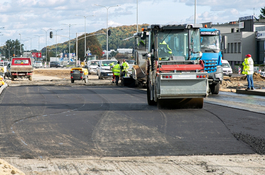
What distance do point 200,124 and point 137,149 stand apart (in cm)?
341

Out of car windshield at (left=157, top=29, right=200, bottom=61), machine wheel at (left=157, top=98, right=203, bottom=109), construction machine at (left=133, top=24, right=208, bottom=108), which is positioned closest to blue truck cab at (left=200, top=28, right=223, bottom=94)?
construction machine at (left=133, top=24, right=208, bottom=108)

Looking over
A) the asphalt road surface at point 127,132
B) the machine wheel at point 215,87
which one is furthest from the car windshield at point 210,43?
the asphalt road surface at point 127,132

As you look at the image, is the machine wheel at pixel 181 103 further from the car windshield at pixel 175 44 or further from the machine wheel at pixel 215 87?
the machine wheel at pixel 215 87

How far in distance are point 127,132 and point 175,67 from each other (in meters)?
4.14

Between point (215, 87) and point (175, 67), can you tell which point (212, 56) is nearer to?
point (215, 87)

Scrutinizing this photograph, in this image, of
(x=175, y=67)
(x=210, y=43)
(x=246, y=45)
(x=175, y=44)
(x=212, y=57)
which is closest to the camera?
(x=175, y=67)

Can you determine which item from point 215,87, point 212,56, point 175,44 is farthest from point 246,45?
point 175,44

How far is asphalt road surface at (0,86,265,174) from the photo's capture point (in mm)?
7926

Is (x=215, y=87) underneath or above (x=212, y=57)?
underneath

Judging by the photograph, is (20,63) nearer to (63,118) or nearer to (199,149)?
(63,118)

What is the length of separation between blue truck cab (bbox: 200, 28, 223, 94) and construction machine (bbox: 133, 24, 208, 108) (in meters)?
5.37

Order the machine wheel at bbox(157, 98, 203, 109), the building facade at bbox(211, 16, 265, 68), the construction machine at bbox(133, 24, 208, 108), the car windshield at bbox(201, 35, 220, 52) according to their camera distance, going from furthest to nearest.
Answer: the building facade at bbox(211, 16, 265, 68) → the car windshield at bbox(201, 35, 220, 52) → the machine wheel at bbox(157, 98, 203, 109) → the construction machine at bbox(133, 24, 208, 108)

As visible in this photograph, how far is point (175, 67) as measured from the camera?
528 inches

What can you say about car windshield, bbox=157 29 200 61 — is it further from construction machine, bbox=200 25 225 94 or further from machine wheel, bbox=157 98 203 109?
construction machine, bbox=200 25 225 94
